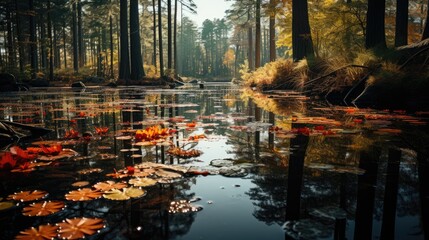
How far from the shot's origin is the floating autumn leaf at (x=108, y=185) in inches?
79.3

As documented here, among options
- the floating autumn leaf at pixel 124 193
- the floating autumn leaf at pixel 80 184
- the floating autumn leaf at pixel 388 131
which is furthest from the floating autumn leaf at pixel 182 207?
the floating autumn leaf at pixel 388 131

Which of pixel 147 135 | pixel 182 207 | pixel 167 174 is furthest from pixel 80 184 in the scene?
pixel 147 135

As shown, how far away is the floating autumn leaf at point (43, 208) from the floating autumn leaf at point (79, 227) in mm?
201

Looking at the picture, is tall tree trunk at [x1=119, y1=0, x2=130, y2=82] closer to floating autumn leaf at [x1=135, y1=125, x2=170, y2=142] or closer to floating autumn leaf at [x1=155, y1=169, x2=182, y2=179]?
floating autumn leaf at [x1=135, y1=125, x2=170, y2=142]

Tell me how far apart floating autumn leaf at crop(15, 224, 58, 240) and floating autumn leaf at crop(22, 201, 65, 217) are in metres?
0.20

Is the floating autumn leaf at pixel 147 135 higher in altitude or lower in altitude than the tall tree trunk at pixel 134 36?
lower

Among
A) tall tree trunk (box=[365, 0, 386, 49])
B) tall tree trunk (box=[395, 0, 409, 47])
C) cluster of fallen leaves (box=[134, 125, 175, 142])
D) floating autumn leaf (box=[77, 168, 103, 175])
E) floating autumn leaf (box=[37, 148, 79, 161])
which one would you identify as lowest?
floating autumn leaf (box=[77, 168, 103, 175])

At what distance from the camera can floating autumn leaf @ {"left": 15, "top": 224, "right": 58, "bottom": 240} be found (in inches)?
54.1

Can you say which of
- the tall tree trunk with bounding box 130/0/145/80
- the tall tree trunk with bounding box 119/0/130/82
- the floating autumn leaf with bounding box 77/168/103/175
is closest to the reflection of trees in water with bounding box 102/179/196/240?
the floating autumn leaf with bounding box 77/168/103/175

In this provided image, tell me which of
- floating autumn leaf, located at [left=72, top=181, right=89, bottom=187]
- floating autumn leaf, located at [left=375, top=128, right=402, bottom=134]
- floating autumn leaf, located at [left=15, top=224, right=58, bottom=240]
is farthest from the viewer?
floating autumn leaf, located at [left=375, top=128, right=402, bottom=134]

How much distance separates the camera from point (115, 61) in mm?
45312

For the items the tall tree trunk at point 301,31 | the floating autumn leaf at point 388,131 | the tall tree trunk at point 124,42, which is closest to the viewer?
the floating autumn leaf at point 388,131

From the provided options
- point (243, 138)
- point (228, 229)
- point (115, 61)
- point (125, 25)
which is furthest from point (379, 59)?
point (115, 61)

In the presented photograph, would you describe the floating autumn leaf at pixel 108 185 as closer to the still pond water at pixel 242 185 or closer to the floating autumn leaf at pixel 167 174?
the still pond water at pixel 242 185
